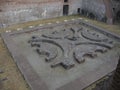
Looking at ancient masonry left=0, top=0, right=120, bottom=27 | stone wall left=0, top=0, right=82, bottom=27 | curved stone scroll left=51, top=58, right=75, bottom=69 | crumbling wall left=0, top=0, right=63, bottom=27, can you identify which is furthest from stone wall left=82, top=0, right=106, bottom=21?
curved stone scroll left=51, top=58, right=75, bottom=69

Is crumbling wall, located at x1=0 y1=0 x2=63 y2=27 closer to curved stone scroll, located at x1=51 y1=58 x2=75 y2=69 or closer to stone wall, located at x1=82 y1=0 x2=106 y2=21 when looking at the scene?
stone wall, located at x1=82 y1=0 x2=106 y2=21

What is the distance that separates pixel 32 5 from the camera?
1002cm

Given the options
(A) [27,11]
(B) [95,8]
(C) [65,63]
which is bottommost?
(C) [65,63]

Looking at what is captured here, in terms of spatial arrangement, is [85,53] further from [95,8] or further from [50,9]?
[95,8]

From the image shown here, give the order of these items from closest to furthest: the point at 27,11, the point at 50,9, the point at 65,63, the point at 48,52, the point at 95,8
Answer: the point at 65,63, the point at 48,52, the point at 27,11, the point at 50,9, the point at 95,8

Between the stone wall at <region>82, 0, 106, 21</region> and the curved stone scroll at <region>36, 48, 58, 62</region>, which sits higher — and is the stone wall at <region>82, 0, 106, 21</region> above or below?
above

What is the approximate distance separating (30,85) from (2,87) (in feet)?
2.84

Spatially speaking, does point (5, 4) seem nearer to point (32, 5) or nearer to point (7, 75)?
point (32, 5)

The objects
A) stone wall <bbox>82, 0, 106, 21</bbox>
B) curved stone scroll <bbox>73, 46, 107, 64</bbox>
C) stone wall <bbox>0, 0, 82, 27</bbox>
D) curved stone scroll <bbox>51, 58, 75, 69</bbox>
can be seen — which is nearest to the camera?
curved stone scroll <bbox>51, 58, 75, 69</bbox>

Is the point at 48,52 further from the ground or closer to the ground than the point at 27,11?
closer to the ground

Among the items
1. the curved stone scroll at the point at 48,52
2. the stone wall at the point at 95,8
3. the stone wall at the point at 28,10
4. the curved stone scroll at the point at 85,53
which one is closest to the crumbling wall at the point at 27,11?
the stone wall at the point at 28,10

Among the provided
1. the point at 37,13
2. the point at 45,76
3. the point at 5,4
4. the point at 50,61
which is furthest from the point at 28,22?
the point at 45,76

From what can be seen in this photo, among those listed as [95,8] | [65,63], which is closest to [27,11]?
[95,8]

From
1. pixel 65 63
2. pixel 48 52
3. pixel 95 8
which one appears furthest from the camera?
pixel 95 8
